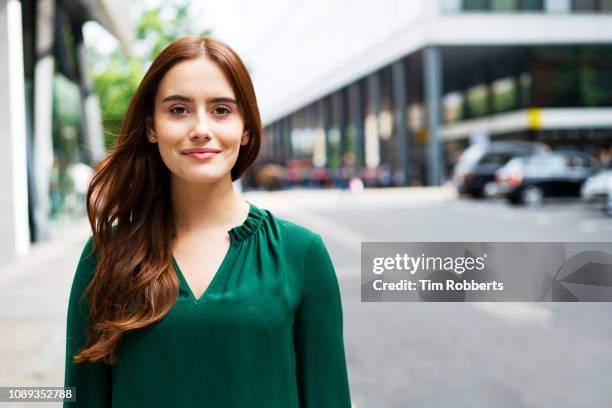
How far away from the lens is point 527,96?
1535 inches

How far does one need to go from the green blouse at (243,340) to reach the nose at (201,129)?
22 centimetres

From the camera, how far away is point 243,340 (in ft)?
5.18

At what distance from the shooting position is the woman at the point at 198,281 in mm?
1585

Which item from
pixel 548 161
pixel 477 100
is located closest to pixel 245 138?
pixel 548 161

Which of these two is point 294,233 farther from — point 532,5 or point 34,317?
point 532,5

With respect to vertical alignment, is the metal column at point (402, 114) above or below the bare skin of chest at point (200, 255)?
above

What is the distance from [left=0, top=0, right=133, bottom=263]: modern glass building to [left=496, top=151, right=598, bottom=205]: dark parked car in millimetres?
12050

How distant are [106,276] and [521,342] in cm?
515

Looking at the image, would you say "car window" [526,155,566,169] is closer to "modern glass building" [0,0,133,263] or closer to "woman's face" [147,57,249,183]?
"modern glass building" [0,0,133,263]

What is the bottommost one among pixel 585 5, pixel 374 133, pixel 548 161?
pixel 548 161

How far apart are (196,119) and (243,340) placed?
485 millimetres

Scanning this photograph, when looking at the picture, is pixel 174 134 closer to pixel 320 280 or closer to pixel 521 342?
pixel 320 280

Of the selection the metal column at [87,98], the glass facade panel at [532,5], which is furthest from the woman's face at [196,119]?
the glass facade panel at [532,5]

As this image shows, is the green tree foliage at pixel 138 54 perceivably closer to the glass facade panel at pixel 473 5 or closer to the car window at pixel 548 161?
the car window at pixel 548 161
